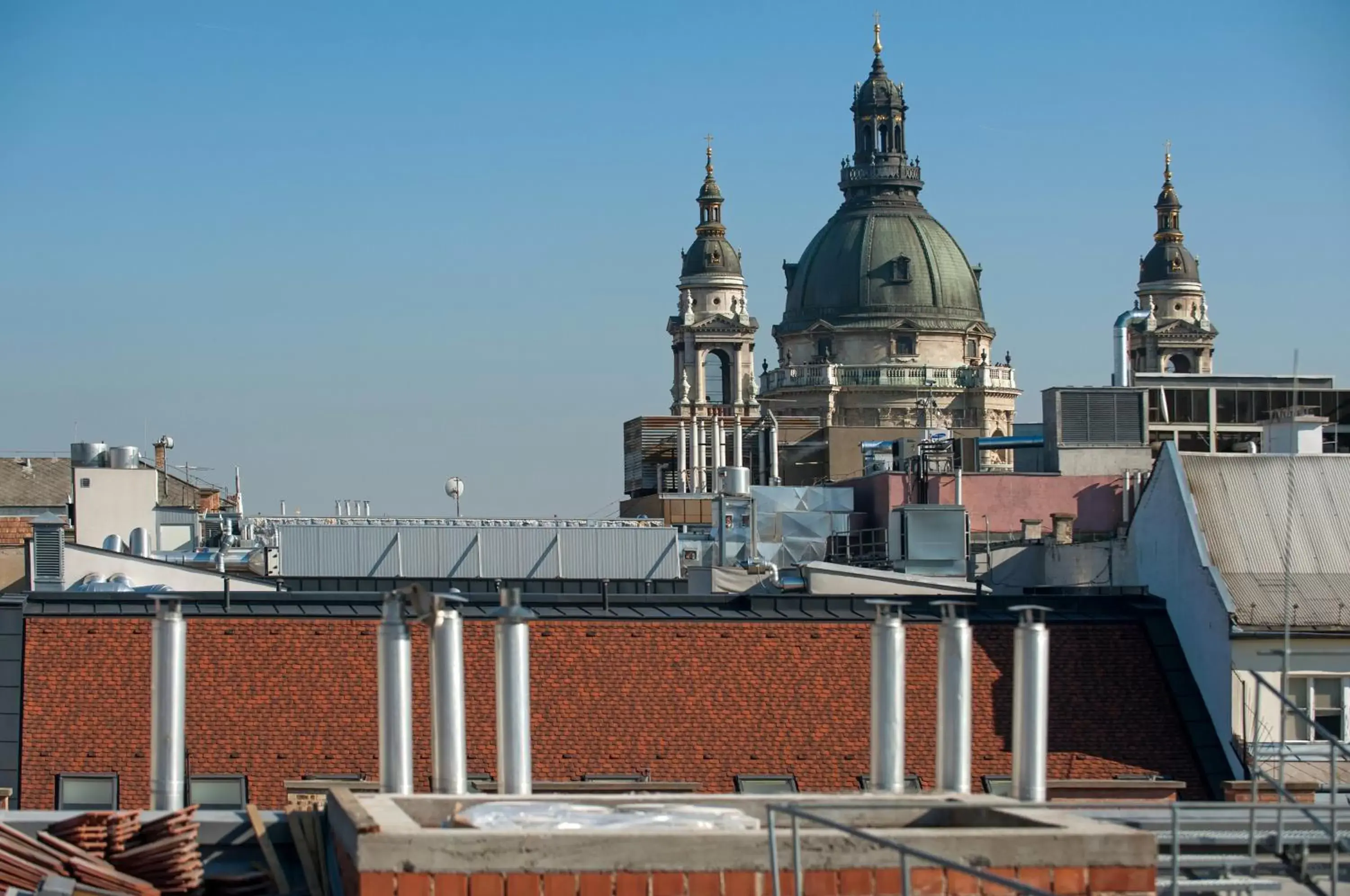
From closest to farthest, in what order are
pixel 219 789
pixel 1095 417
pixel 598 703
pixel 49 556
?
pixel 219 789
pixel 598 703
pixel 49 556
pixel 1095 417

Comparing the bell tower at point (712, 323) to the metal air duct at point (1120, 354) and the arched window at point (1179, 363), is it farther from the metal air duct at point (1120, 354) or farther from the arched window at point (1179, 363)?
the metal air duct at point (1120, 354)

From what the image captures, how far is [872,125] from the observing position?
16600cm

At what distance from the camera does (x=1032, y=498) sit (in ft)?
195

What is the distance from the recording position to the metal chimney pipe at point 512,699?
17.9 m

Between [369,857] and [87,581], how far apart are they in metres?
26.5

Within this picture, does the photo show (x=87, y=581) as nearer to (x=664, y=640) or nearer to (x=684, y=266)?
(x=664, y=640)

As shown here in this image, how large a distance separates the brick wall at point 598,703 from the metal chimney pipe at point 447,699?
8.33 m

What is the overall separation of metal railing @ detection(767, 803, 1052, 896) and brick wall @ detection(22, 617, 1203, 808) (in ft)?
45.6

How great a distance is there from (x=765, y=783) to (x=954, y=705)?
864 cm

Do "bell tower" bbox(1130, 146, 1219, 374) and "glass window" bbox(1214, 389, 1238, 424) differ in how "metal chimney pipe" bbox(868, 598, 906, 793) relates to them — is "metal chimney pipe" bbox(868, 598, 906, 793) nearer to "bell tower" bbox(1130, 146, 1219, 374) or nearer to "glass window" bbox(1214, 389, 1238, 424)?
"glass window" bbox(1214, 389, 1238, 424)

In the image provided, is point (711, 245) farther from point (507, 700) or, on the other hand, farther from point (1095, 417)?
point (507, 700)

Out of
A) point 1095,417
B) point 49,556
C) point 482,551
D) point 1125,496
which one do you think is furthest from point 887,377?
point 49,556

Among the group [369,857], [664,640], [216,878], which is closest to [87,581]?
[664,640]

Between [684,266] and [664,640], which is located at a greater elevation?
[684,266]
